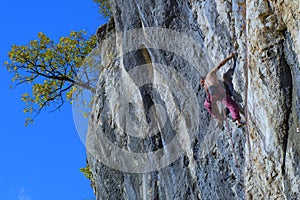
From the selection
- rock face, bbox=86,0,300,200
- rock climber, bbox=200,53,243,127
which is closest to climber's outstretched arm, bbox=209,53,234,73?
rock climber, bbox=200,53,243,127

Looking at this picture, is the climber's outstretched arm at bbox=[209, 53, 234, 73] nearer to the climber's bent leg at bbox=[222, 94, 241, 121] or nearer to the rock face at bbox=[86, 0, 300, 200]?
the rock face at bbox=[86, 0, 300, 200]

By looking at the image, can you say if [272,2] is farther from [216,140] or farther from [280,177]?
[216,140]

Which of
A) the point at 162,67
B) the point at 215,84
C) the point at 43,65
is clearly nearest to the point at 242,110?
the point at 215,84

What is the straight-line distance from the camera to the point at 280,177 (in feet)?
23.3

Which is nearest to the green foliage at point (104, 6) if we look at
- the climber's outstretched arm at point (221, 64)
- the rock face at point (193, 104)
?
the rock face at point (193, 104)

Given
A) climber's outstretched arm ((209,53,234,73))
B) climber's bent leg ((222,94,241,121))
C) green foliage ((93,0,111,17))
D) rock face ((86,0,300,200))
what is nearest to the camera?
rock face ((86,0,300,200))

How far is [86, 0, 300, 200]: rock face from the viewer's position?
7242 millimetres

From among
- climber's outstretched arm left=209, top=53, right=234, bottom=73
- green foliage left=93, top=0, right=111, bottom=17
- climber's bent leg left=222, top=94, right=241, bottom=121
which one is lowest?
climber's bent leg left=222, top=94, right=241, bottom=121

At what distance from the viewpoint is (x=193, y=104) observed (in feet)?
35.7

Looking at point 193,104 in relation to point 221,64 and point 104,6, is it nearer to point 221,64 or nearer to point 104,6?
Result: point 221,64

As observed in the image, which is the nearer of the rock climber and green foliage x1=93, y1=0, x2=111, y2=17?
the rock climber

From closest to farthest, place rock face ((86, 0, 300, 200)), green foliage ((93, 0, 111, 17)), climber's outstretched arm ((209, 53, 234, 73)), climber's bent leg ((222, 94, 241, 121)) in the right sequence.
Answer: rock face ((86, 0, 300, 200)) < climber's bent leg ((222, 94, 241, 121)) < climber's outstretched arm ((209, 53, 234, 73)) < green foliage ((93, 0, 111, 17))

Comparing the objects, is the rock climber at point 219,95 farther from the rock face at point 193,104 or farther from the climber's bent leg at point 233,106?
the rock face at point 193,104

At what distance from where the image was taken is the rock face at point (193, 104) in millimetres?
7242
